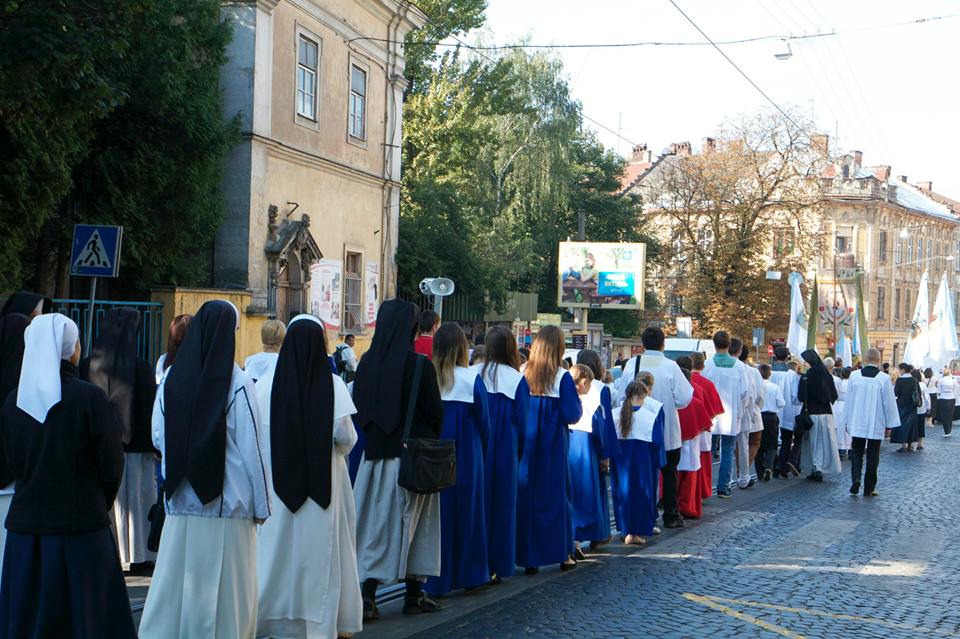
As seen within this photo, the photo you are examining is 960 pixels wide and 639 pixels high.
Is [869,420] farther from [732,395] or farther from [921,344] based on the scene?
[921,344]

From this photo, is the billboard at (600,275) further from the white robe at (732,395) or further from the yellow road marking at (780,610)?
the yellow road marking at (780,610)

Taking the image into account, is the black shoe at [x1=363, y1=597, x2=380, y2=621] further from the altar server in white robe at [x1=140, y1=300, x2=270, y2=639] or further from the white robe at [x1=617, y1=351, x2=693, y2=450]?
the white robe at [x1=617, y1=351, x2=693, y2=450]

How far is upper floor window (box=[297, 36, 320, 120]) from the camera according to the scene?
71.6 feet

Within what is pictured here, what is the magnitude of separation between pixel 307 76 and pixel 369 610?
1618 cm

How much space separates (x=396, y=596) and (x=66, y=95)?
7.69 meters

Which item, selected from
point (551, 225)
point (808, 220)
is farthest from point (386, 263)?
point (808, 220)

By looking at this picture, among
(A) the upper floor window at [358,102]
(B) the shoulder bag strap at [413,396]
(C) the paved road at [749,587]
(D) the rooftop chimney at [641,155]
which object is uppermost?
(D) the rooftop chimney at [641,155]

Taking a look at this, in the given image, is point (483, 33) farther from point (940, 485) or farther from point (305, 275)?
point (940, 485)

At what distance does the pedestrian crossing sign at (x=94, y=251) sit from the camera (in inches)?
504

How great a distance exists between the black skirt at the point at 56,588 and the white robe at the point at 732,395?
10505mm

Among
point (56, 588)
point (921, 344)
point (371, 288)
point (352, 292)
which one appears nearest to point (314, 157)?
point (352, 292)

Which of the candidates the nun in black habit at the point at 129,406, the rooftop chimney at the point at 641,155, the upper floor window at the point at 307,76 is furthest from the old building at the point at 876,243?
the nun in black habit at the point at 129,406

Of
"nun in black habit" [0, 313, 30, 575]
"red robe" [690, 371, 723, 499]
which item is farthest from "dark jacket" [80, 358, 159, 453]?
"red robe" [690, 371, 723, 499]

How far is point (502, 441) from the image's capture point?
8.72m
